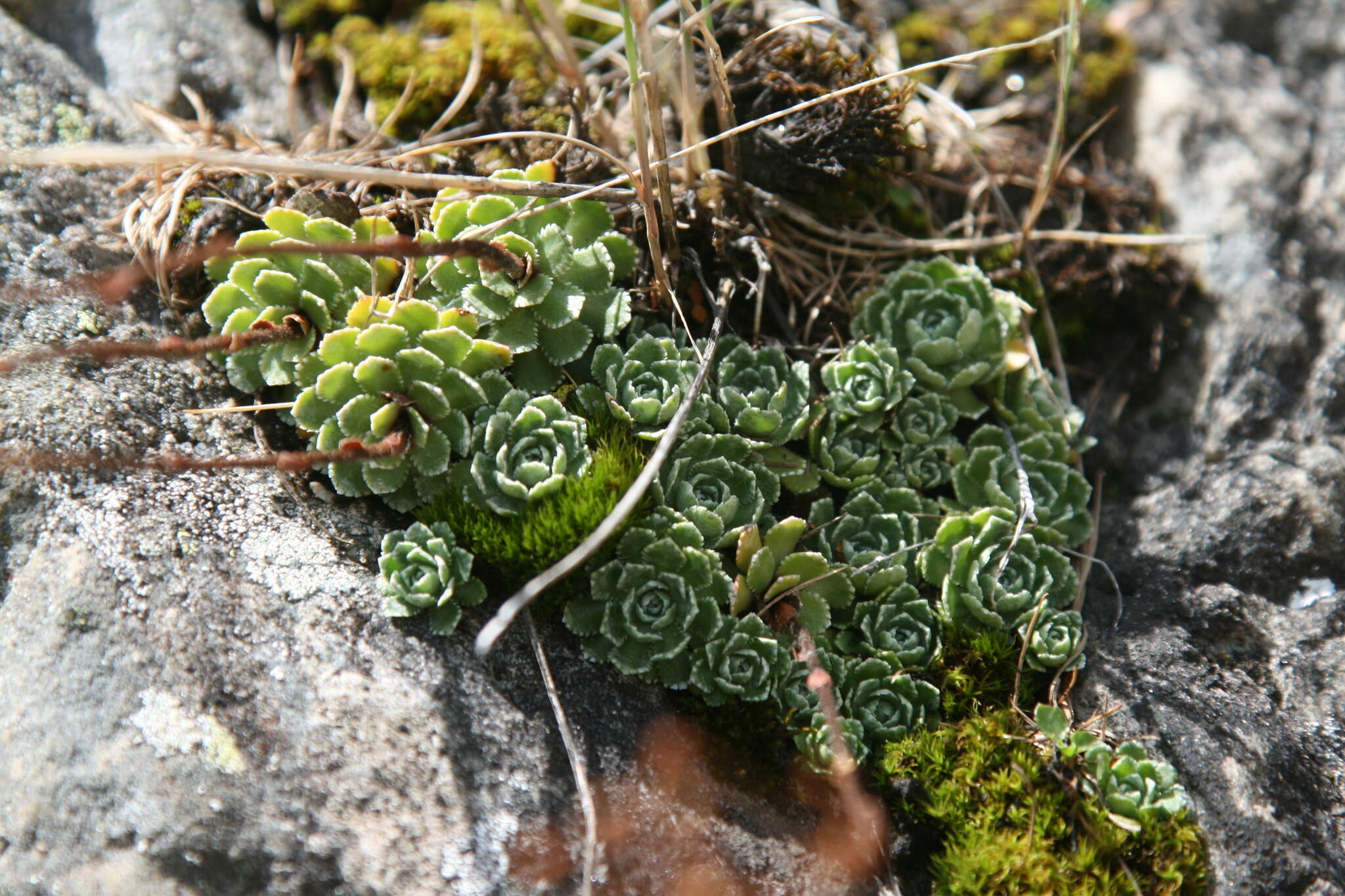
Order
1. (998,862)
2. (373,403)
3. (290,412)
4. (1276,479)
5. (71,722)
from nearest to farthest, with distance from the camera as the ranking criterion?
(71,722)
(998,862)
(373,403)
(290,412)
(1276,479)

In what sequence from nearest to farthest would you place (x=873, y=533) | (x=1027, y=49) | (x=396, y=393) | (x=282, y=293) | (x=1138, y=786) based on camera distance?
(x=1138, y=786) → (x=396, y=393) → (x=282, y=293) → (x=873, y=533) → (x=1027, y=49)

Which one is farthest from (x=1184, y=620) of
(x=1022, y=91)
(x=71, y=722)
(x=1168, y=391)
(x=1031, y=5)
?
(x=71, y=722)

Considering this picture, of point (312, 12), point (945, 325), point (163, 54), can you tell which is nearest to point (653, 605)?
point (945, 325)

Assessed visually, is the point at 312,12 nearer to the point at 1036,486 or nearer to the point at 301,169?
the point at 301,169

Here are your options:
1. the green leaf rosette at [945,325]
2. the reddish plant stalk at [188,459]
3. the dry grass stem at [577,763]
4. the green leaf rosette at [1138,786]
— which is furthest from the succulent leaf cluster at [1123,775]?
the reddish plant stalk at [188,459]

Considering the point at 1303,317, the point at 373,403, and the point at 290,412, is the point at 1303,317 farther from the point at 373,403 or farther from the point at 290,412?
the point at 290,412
